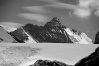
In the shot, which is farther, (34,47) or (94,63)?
(34,47)

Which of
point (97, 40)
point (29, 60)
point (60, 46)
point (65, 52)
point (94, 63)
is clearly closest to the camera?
point (94, 63)

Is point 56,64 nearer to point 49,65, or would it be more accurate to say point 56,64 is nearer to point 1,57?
point 49,65

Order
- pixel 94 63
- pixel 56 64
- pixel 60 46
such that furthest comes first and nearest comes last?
pixel 60 46 → pixel 56 64 → pixel 94 63


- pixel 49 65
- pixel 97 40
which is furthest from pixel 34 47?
pixel 97 40

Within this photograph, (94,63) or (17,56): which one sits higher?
(94,63)

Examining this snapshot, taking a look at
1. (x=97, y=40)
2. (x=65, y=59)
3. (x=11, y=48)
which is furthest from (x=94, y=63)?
(x=97, y=40)

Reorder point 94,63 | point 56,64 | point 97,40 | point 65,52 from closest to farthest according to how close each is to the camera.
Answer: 1. point 94,63
2. point 56,64
3. point 65,52
4. point 97,40

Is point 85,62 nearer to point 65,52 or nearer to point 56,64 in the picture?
point 56,64

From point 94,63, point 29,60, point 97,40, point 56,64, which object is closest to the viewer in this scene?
point 94,63

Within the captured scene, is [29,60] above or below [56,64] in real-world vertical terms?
below
